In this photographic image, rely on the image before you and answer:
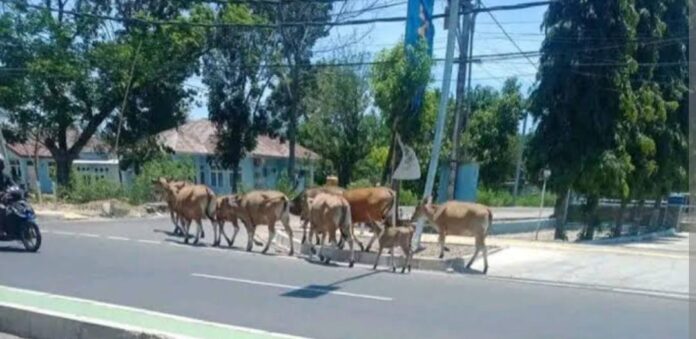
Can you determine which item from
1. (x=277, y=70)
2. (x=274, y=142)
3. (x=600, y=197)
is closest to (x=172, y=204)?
(x=600, y=197)

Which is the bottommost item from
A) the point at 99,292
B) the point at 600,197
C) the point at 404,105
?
the point at 99,292

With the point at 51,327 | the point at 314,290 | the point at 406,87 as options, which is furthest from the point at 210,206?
the point at 51,327

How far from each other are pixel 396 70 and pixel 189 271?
31.7ft

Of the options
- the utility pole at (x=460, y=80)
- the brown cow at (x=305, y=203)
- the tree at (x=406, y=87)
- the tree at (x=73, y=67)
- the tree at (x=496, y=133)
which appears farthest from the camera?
the tree at (x=496, y=133)

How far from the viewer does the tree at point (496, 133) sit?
55625 millimetres

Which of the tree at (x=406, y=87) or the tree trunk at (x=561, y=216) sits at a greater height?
the tree at (x=406, y=87)

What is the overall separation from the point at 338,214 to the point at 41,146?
127ft

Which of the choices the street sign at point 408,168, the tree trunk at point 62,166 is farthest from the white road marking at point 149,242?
the tree trunk at point 62,166

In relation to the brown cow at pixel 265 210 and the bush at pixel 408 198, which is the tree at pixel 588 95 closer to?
the brown cow at pixel 265 210

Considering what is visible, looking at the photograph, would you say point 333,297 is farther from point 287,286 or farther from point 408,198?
point 408,198

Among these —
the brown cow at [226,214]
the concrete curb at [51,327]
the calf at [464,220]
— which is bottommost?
the concrete curb at [51,327]

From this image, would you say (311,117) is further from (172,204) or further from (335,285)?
Result: (335,285)

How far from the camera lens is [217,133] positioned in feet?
151

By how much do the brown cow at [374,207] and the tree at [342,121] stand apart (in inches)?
1194
